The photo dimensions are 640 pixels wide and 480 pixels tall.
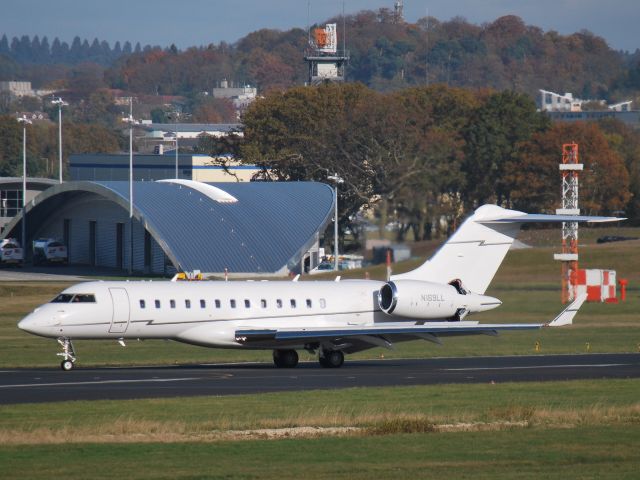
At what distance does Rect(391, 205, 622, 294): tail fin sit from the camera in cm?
3972

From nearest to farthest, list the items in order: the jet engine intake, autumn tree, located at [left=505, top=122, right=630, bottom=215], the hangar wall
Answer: the jet engine intake < the hangar wall < autumn tree, located at [left=505, top=122, right=630, bottom=215]

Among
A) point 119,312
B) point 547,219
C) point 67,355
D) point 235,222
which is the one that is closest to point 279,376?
point 119,312

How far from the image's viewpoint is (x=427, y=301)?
1503 inches

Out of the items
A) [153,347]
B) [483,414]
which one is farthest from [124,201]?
[483,414]

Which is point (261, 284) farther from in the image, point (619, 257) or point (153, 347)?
point (619, 257)

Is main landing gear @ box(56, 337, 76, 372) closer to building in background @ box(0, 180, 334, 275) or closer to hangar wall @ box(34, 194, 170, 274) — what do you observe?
building in background @ box(0, 180, 334, 275)

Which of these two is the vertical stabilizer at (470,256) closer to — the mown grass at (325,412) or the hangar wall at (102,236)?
the mown grass at (325,412)

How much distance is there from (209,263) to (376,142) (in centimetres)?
1757

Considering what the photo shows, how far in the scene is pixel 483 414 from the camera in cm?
2634

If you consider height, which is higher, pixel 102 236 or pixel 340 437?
pixel 340 437

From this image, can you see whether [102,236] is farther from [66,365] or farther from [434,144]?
[66,365]

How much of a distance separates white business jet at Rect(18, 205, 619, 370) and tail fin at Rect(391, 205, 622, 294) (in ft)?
0.10

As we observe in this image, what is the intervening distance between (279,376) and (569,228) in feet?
113

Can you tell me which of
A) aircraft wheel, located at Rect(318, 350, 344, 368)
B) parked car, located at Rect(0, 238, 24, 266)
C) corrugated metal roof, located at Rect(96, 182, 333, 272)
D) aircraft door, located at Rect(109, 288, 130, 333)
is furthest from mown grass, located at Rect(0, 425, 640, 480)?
parked car, located at Rect(0, 238, 24, 266)
